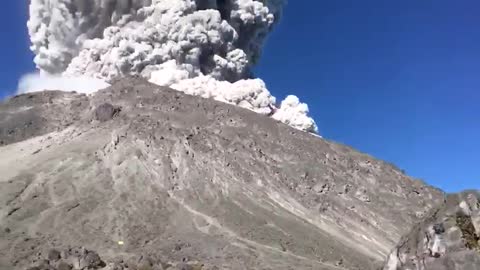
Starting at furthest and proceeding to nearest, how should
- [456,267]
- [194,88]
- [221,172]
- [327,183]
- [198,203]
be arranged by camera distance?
1. [194,88]
2. [327,183]
3. [221,172]
4. [198,203]
5. [456,267]

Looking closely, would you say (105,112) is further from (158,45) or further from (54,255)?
(54,255)

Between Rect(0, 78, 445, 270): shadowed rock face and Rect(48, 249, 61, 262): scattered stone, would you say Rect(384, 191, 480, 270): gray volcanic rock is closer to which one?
Rect(0, 78, 445, 270): shadowed rock face

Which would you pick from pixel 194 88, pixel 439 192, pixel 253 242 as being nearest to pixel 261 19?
pixel 194 88

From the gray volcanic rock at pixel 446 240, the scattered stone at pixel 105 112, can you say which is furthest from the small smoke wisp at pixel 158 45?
the gray volcanic rock at pixel 446 240

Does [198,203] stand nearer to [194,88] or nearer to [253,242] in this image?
[253,242]

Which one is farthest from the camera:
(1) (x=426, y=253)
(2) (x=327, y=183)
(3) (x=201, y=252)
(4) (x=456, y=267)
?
(2) (x=327, y=183)

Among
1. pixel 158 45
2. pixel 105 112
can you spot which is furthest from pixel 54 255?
pixel 158 45

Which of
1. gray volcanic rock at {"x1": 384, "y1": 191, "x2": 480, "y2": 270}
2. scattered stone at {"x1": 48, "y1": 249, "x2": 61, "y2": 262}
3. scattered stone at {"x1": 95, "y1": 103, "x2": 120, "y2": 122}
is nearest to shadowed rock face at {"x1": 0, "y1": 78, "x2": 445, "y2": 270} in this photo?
scattered stone at {"x1": 95, "y1": 103, "x2": 120, "y2": 122}
